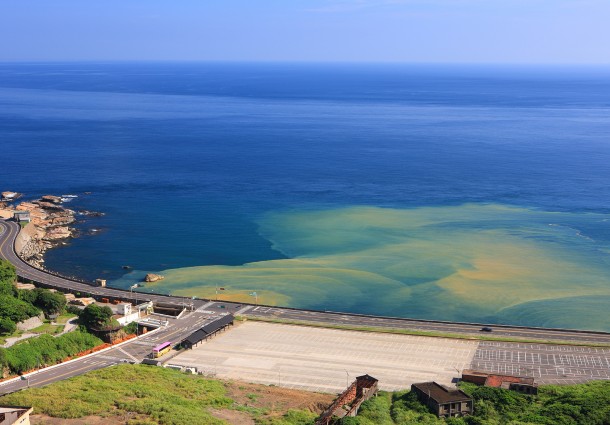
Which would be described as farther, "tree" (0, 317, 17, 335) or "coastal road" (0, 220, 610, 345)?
"coastal road" (0, 220, 610, 345)

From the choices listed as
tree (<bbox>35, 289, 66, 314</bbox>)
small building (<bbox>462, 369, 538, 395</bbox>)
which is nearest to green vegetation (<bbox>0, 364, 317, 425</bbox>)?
small building (<bbox>462, 369, 538, 395</bbox>)

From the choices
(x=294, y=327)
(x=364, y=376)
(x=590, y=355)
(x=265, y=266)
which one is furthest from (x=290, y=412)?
(x=265, y=266)

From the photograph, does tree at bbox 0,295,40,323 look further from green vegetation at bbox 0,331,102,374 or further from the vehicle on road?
the vehicle on road

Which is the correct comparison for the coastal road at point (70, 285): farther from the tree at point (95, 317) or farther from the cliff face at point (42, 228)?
the tree at point (95, 317)

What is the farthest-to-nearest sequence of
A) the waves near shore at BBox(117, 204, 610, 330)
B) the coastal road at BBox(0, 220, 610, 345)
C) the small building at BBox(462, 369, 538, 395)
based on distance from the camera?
the waves near shore at BBox(117, 204, 610, 330) → the coastal road at BBox(0, 220, 610, 345) → the small building at BBox(462, 369, 538, 395)

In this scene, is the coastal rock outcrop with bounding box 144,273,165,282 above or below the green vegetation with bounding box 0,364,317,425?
below

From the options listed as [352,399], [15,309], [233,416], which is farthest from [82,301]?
[352,399]

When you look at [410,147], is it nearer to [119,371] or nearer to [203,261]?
[203,261]

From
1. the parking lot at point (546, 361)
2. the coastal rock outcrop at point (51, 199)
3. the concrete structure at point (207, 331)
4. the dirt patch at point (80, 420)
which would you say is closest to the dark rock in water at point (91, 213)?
the coastal rock outcrop at point (51, 199)
